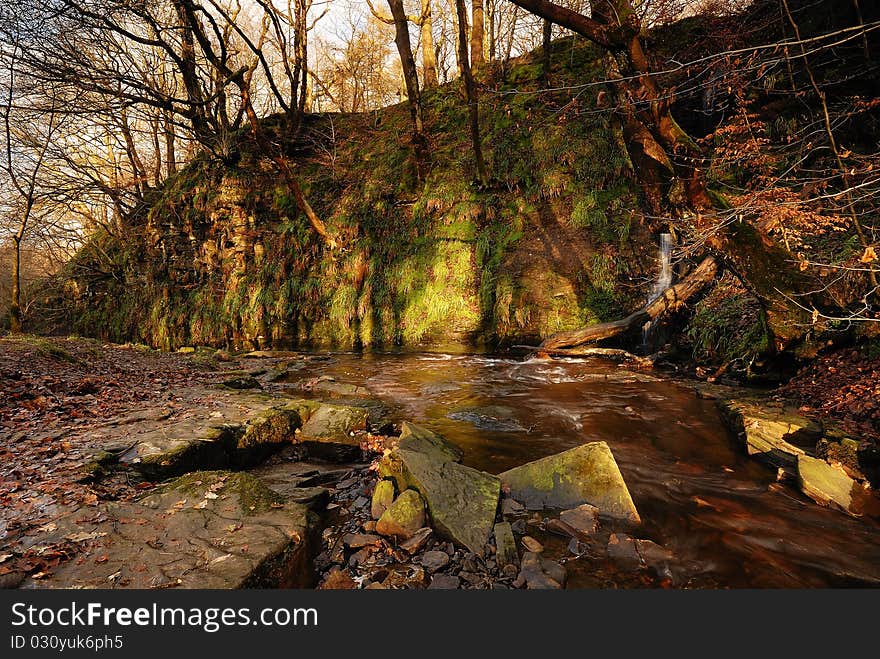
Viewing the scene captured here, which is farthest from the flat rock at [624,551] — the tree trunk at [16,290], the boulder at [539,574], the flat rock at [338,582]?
the tree trunk at [16,290]

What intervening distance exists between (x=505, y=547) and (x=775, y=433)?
3458 millimetres

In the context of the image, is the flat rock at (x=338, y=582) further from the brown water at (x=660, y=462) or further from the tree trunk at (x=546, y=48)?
the tree trunk at (x=546, y=48)

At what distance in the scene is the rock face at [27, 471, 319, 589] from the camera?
1.87 meters

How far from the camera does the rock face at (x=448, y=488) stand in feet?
8.53

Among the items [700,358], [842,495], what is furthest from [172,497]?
[700,358]

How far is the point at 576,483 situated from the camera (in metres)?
3.13

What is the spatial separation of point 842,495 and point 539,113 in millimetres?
12751

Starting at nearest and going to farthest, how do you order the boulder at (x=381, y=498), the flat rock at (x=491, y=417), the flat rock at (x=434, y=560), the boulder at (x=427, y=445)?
the flat rock at (x=434, y=560) < the boulder at (x=381, y=498) < the boulder at (x=427, y=445) < the flat rock at (x=491, y=417)

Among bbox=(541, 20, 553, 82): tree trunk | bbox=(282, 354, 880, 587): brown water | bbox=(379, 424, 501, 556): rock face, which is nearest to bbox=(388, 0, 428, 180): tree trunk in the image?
bbox=(541, 20, 553, 82): tree trunk

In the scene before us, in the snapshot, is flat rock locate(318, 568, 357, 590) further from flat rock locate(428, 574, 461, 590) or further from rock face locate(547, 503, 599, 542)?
rock face locate(547, 503, 599, 542)

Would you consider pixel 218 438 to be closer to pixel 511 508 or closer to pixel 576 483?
pixel 511 508

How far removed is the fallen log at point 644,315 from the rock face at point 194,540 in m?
7.85

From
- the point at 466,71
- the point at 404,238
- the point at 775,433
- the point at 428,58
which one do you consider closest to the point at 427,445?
the point at 775,433

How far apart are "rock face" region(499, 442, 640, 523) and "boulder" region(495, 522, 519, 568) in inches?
21.1
